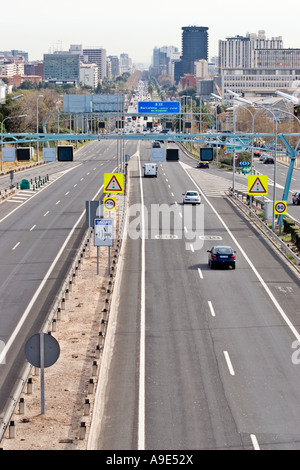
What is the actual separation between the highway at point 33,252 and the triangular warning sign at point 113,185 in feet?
10.5

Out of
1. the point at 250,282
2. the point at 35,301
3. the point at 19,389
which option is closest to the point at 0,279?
the point at 35,301

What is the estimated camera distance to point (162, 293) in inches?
1491

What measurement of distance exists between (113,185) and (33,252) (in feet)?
21.4

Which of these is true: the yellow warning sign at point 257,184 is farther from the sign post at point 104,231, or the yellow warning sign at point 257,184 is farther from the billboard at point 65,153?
the sign post at point 104,231

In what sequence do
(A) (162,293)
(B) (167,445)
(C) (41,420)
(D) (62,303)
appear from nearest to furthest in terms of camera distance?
(B) (167,445) → (C) (41,420) → (D) (62,303) → (A) (162,293)

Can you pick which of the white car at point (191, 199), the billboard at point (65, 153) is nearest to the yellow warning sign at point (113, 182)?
the billboard at point (65, 153)

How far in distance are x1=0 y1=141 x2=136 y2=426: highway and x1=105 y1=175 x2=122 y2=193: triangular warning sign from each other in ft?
10.5

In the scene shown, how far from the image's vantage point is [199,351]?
28891mm

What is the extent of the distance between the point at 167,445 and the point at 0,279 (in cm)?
2126

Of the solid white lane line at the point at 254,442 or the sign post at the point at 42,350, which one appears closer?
the solid white lane line at the point at 254,442

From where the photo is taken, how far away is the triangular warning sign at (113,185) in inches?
2012

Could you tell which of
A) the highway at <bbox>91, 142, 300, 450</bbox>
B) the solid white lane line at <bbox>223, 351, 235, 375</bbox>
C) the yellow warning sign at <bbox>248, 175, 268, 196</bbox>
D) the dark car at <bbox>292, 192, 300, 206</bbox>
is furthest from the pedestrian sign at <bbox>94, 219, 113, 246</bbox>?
the dark car at <bbox>292, 192, 300, 206</bbox>
